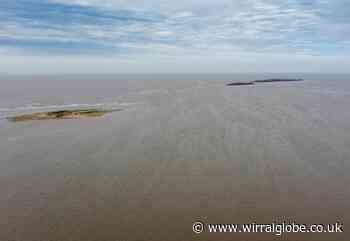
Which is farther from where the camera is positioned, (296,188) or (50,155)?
(50,155)

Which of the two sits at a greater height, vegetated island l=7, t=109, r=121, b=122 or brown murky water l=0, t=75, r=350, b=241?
vegetated island l=7, t=109, r=121, b=122

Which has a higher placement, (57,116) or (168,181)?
(57,116)

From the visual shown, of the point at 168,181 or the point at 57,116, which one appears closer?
the point at 168,181

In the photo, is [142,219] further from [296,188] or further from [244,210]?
[296,188]

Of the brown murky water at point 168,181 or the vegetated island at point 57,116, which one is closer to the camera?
the brown murky water at point 168,181

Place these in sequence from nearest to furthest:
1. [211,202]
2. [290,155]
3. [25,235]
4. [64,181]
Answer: [25,235] < [211,202] < [64,181] < [290,155]

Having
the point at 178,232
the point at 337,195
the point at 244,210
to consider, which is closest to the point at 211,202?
the point at 244,210

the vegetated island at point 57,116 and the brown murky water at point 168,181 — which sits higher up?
the vegetated island at point 57,116

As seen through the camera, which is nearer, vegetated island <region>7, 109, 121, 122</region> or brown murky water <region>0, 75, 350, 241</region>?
brown murky water <region>0, 75, 350, 241</region>
